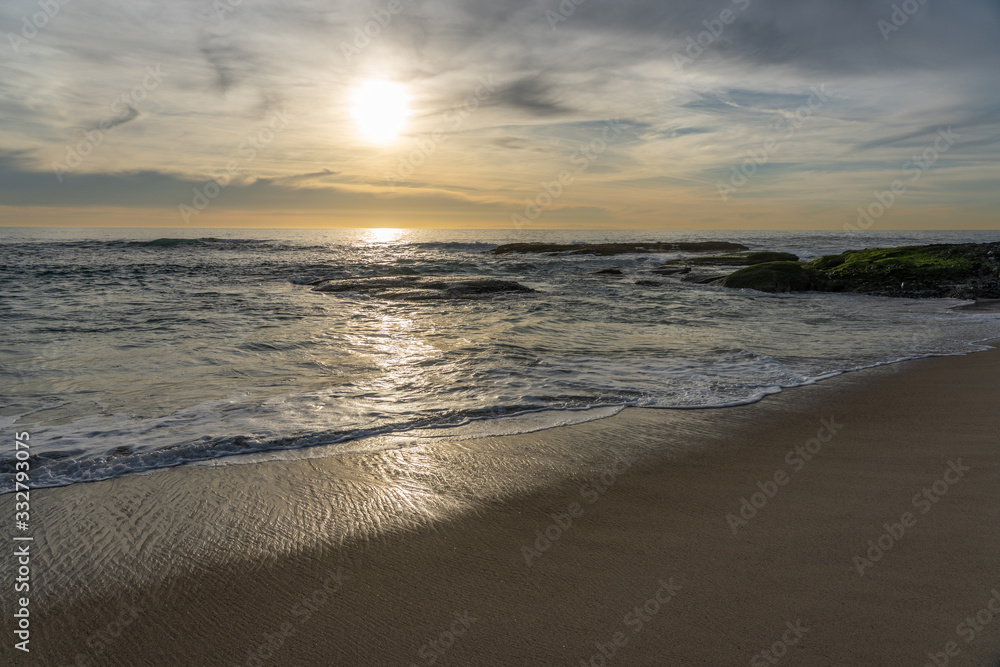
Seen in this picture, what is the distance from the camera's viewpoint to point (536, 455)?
513 cm

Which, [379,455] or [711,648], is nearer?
[711,648]

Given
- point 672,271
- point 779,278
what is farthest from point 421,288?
point 672,271

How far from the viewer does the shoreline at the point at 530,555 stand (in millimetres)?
2668

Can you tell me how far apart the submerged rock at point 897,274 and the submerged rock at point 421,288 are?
1007 cm

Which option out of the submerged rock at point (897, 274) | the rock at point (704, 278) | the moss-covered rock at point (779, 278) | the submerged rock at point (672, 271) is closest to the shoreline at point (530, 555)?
the submerged rock at point (897, 274)

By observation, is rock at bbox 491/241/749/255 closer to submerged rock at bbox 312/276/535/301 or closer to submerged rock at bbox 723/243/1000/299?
submerged rock at bbox 723/243/1000/299

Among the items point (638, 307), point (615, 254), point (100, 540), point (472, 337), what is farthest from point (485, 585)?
point (615, 254)

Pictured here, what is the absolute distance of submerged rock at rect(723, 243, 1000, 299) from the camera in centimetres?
1989

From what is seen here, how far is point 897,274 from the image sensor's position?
21.7 m

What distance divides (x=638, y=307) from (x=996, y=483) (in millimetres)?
12735

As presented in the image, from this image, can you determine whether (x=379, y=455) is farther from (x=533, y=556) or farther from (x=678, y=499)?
(x=678, y=499)

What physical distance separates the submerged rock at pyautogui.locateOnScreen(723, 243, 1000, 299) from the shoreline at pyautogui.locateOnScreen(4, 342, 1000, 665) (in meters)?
17.9

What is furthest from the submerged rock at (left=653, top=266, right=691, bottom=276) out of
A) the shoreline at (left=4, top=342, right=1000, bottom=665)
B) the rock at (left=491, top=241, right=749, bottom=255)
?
the shoreline at (left=4, top=342, right=1000, bottom=665)

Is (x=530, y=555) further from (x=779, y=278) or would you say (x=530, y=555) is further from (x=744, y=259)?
(x=744, y=259)
